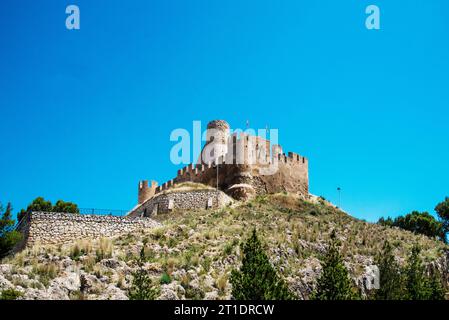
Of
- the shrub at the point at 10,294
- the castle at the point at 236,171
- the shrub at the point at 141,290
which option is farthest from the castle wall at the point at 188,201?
the shrub at the point at 10,294

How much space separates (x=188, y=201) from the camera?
150 feet

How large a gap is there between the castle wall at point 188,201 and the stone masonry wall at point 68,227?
818 centimetres

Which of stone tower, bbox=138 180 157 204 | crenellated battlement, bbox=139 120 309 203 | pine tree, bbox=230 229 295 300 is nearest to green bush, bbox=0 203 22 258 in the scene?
pine tree, bbox=230 229 295 300

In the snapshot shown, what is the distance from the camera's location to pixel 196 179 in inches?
2099

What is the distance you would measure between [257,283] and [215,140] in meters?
30.2

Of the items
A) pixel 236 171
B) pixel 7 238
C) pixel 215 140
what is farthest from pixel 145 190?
pixel 7 238

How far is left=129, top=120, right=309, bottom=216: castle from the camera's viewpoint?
157 feet

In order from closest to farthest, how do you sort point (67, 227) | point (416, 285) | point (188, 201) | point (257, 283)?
point (257, 283)
point (416, 285)
point (67, 227)
point (188, 201)

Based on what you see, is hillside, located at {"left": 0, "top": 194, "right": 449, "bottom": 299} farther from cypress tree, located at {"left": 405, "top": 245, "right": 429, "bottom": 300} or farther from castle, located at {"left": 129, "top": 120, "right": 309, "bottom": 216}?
cypress tree, located at {"left": 405, "top": 245, "right": 429, "bottom": 300}

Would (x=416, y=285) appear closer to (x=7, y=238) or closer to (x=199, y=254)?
(x=199, y=254)
